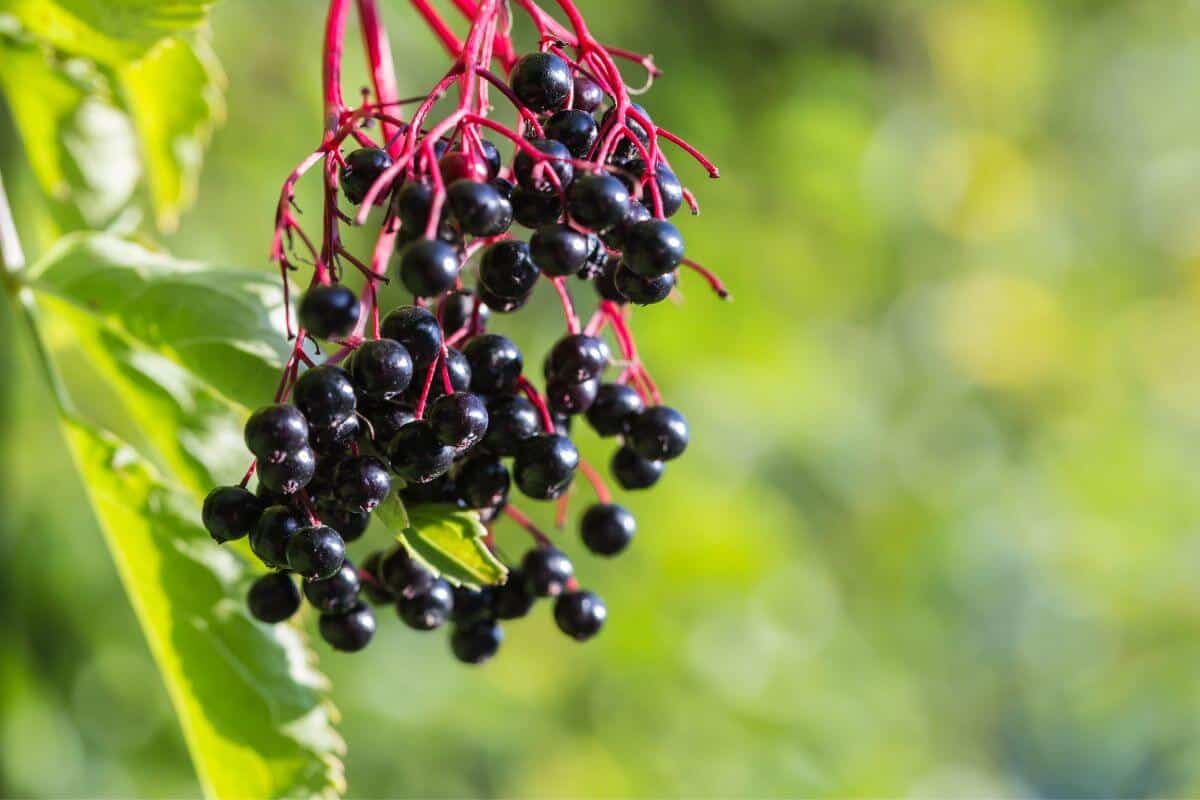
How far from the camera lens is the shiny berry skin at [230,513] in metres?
1.16

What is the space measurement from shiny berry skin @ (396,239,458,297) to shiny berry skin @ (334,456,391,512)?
0.64 feet

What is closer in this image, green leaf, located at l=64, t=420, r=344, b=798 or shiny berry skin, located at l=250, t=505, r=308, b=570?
shiny berry skin, located at l=250, t=505, r=308, b=570

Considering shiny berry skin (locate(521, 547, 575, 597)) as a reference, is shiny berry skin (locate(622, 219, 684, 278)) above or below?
above

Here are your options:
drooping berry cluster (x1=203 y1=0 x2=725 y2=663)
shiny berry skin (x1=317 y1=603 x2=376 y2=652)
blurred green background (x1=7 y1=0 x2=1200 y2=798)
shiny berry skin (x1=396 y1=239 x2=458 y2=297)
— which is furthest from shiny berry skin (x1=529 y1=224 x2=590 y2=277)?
blurred green background (x1=7 y1=0 x2=1200 y2=798)

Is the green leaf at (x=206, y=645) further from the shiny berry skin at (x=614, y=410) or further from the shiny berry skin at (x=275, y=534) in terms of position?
the shiny berry skin at (x=614, y=410)

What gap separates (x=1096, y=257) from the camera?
20.3 feet

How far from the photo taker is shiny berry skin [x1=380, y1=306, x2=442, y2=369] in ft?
3.64

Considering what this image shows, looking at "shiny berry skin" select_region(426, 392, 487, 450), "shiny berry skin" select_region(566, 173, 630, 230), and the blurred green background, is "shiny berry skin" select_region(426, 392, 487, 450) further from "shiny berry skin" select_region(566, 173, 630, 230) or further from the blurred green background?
the blurred green background

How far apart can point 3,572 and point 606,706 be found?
1.94 meters

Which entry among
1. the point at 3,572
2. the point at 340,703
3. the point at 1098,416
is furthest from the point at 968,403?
the point at 3,572

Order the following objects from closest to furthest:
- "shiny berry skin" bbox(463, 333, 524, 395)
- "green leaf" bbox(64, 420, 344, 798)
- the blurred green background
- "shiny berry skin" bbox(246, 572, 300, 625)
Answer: "shiny berry skin" bbox(463, 333, 524, 395), "shiny berry skin" bbox(246, 572, 300, 625), "green leaf" bbox(64, 420, 344, 798), the blurred green background

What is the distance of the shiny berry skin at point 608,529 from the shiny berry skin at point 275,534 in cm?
53

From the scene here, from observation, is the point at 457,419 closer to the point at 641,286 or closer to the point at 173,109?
the point at 641,286

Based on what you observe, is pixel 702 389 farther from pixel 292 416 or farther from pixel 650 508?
pixel 292 416
